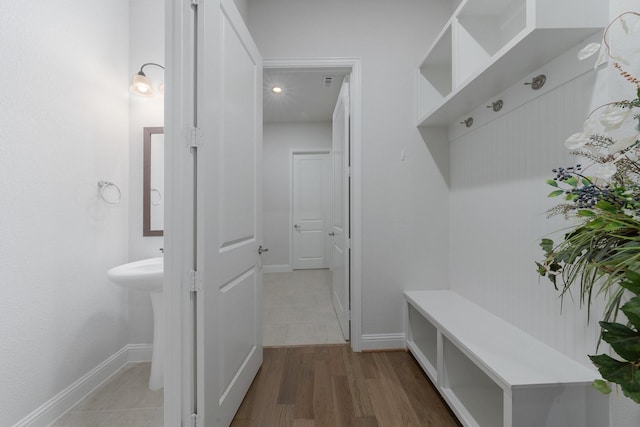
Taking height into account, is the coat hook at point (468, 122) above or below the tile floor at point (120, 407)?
above

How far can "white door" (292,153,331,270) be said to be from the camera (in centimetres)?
520

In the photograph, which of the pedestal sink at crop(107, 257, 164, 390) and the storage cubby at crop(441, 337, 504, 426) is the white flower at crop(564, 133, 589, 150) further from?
the pedestal sink at crop(107, 257, 164, 390)

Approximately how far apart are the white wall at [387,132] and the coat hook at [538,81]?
3.08 ft

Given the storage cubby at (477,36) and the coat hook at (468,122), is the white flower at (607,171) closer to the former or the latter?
the storage cubby at (477,36)

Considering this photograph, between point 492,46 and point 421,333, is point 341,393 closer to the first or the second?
point 421,333

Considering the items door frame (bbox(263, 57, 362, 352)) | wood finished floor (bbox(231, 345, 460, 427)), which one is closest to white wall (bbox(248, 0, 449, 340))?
door frame (bbox(263, 57, 362, 352))

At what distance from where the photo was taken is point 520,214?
4.88ft

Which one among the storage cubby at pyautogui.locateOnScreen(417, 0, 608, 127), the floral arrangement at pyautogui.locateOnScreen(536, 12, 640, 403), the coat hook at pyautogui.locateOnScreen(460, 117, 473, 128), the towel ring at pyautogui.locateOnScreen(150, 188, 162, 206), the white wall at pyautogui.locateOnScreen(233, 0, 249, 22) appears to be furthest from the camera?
the towel ring at pyautogui.locateOnScreen(150, 188, 162, 206)

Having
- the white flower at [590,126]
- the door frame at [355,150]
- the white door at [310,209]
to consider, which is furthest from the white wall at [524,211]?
the white door at [310,209]

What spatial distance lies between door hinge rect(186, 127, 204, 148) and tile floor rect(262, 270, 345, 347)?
1.83m

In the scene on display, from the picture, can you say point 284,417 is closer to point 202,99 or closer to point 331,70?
point 202,99

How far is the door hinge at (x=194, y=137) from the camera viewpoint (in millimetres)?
1231

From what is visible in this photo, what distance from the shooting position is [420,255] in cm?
228

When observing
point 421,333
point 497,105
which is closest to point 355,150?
point 497,105
